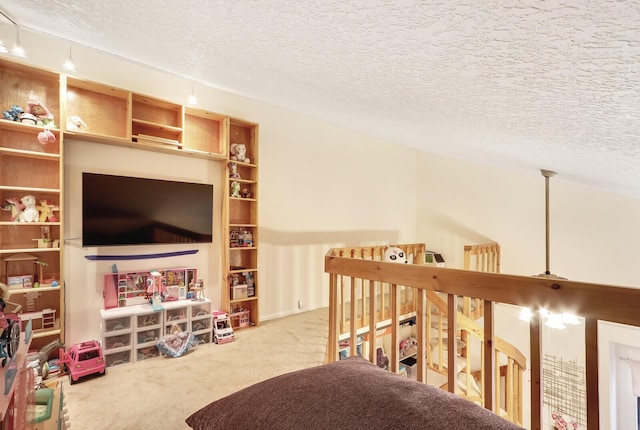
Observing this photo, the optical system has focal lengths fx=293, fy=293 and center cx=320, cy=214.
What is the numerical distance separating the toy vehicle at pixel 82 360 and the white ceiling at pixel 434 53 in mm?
2379

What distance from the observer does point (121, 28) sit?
54.0 inches

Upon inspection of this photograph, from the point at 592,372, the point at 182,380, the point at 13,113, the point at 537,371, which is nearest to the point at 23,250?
the point at 13,113

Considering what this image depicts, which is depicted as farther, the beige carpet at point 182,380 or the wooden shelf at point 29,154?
the wooden shelf at point 29,154

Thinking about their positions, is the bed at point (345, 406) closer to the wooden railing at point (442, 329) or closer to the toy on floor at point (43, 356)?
the wooden railing at point (442, 329)

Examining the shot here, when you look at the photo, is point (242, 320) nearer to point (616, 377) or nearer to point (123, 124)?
point (123, 124)

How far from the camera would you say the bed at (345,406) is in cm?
71

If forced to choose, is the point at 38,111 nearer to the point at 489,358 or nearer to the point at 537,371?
the point at 489,358

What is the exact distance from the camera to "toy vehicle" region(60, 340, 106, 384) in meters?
2.35

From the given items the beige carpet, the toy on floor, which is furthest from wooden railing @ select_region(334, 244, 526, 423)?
the toy on floor

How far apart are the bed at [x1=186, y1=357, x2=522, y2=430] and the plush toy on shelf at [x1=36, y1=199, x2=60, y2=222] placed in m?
2.52

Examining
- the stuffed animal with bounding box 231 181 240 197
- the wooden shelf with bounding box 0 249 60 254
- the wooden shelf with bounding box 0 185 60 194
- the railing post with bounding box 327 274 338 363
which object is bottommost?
the railing post with bounding box 327 274 338 363

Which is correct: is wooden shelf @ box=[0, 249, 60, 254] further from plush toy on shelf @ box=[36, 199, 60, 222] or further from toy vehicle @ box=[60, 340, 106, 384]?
toy vehicle @ box=[60, 340, 106, 384]

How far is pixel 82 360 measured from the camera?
7.91 ft

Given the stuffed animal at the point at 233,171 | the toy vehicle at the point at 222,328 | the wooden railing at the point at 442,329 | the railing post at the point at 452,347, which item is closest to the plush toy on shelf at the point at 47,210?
the stuffed animal at the point at 233,171
